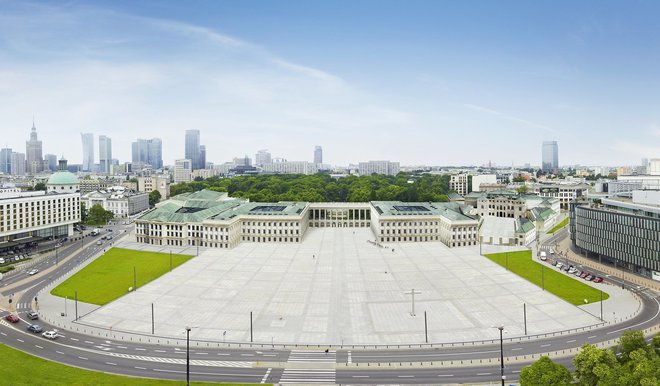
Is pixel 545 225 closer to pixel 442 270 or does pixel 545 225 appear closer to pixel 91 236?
pixel 442 270

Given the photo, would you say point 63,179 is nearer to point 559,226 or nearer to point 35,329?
point 35,329

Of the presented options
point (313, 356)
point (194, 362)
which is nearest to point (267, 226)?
point (194, 362)

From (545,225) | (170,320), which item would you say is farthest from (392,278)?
(545,225)

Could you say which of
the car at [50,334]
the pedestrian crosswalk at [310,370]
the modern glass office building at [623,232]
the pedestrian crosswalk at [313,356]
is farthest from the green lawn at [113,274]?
the modern glass office building at [623,232]

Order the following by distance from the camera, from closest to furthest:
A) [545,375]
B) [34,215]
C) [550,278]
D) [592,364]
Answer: [545,375] < [592,364] < [550,278] < [34,215]

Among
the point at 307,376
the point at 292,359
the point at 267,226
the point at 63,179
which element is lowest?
the point at 307,376

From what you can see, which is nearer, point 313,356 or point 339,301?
point 313,356

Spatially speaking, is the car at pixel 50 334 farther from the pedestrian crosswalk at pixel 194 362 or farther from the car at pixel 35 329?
the pedestrian crosswalk at pixel 194 362
